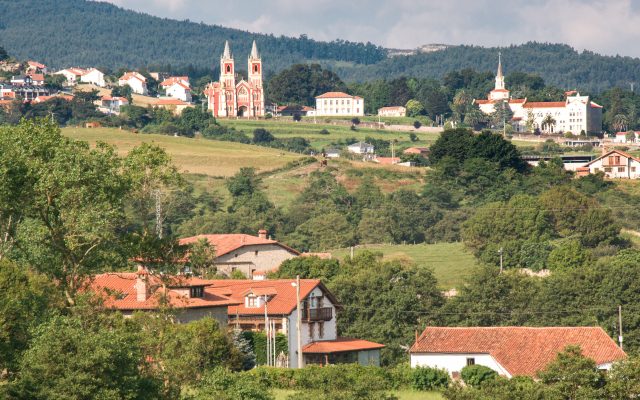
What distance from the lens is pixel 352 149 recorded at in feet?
458

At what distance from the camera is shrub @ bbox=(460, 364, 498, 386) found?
3541cm

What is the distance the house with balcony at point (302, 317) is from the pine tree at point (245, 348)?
128 centimetres

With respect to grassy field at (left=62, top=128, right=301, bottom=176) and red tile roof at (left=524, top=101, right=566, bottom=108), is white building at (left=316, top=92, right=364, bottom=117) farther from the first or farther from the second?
grassy field at (left=62, top=128, right=301, bottom=176)

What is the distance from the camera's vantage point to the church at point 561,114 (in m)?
169

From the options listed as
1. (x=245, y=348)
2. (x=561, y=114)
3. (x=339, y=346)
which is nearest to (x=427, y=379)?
(x=339, y=346)

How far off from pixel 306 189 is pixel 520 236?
99.4 feet

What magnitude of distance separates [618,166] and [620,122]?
8484 cm

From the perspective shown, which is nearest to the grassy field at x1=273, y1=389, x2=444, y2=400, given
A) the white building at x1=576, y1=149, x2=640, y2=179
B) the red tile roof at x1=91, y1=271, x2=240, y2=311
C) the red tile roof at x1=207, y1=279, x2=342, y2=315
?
the red tile roof at x1=91, y1=271, x2=240, y2=311

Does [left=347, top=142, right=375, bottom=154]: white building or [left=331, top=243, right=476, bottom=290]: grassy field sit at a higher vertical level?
[left=347, top=142, right=375, bottom=154]: white building

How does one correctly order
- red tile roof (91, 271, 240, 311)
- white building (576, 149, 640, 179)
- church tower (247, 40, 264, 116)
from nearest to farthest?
red tile roof (91, 271, 240, 311) < white building (576, 149, 640, 179) < church tower (247, 40, 264, 116)

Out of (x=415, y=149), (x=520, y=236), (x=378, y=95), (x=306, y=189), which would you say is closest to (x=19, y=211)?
(x=520, y=236)

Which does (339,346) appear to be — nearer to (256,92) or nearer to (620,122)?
(256,92)

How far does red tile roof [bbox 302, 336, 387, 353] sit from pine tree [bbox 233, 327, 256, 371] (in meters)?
3.35

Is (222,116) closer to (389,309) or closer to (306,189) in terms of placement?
(306,189)
